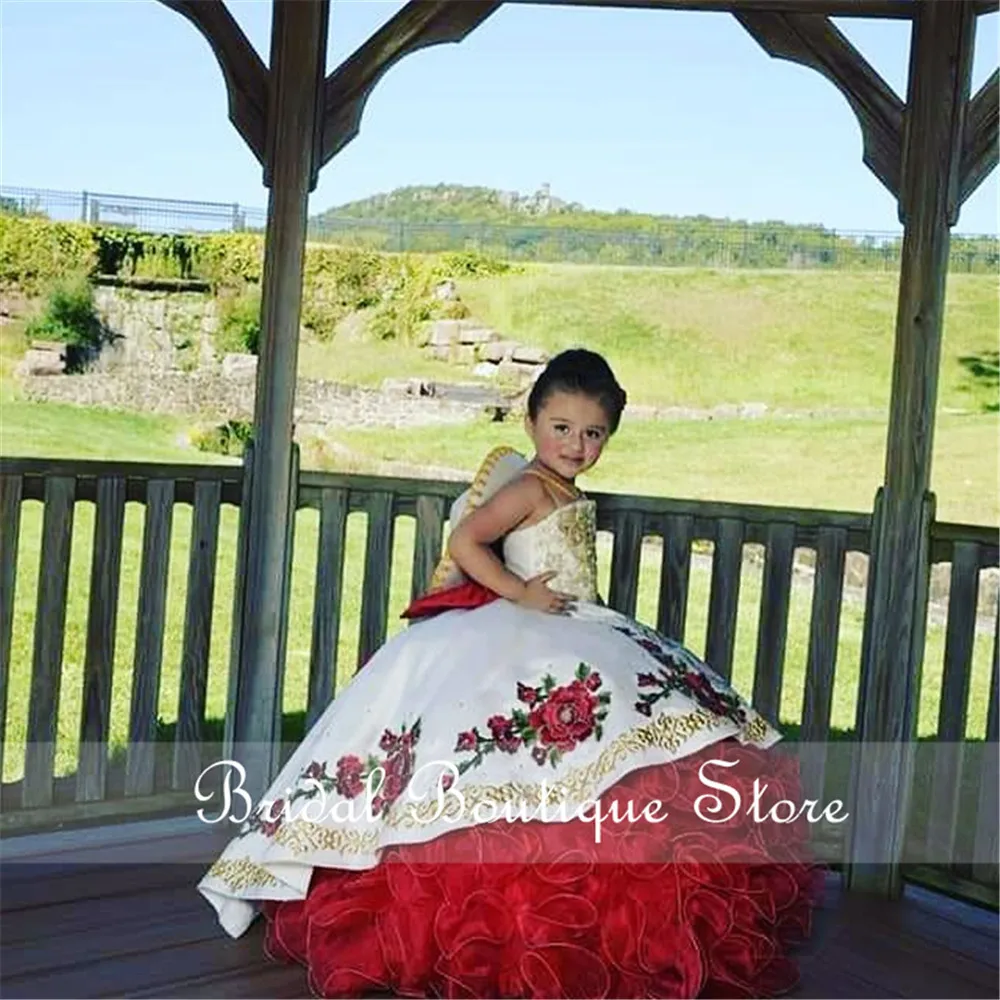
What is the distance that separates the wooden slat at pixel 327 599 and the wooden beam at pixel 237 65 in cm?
101

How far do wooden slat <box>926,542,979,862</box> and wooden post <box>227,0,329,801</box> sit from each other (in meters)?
1.82

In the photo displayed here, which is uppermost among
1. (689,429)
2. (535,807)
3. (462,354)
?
(462,354)

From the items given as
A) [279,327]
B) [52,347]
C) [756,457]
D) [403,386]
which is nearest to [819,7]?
[279,327]

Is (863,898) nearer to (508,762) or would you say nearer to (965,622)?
(965,622)

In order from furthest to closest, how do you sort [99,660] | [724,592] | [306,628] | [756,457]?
[756,457], [306,628], [724,592], [99,660]

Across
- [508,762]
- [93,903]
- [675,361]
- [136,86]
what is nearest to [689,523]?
[508,762]

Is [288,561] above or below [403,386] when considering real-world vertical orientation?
below

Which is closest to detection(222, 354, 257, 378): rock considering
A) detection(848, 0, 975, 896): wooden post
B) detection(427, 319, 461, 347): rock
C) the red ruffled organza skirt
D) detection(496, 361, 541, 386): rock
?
detection(427, 319, 461, 347): rock

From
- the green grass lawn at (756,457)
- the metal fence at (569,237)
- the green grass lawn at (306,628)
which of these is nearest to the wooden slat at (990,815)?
the green grass lawn at (306,628)

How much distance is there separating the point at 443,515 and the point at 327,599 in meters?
0.41

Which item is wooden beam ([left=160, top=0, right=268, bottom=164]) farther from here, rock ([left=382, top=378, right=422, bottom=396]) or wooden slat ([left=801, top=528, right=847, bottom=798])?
rock ([left=382, top=378, right=422, bottom=396])

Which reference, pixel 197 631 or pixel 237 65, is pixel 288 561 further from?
pixel 237 65

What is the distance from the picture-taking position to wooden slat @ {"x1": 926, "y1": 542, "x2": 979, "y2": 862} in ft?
12.9

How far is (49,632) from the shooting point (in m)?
4.04
